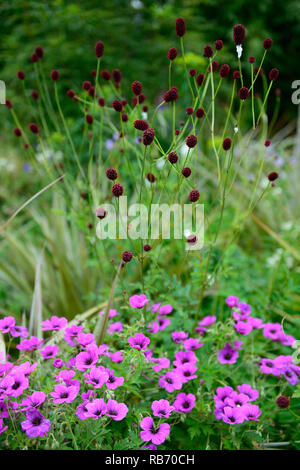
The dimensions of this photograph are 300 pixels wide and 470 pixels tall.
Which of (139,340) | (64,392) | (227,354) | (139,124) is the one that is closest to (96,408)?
(64,392)

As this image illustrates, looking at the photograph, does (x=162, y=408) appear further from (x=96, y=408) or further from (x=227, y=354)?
(x=227, y=354)

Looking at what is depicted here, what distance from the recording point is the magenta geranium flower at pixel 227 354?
114 cm

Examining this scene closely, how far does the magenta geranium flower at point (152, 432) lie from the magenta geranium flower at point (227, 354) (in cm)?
29

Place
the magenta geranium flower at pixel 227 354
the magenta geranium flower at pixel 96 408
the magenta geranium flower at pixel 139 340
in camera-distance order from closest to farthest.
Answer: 1. the magenta geranium flower at pixel 96 408
2. the magenta geranium flower at pixel 139 340
3. the magenta geranium flower at pixel 227 354

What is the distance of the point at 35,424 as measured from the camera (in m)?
0.92

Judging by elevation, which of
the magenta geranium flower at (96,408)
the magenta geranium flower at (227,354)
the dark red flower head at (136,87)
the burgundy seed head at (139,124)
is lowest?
the magenta geranium flower at (96,408)

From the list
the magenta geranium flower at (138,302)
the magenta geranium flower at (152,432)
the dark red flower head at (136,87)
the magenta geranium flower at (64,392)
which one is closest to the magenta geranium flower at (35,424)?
the magenta geranium flower at (64,392)

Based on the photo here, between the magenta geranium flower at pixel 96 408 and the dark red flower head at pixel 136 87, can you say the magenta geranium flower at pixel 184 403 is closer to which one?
the magenta geranium flower at pixel 96 408

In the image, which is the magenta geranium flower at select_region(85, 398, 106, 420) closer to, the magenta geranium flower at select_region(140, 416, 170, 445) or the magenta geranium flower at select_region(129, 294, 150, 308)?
the magenta geranium flower at select_region(140, 416, 170, 445)

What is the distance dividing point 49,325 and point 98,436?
34 centimetres

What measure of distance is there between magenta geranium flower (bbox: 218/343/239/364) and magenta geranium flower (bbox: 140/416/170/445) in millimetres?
294

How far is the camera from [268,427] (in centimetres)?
117
